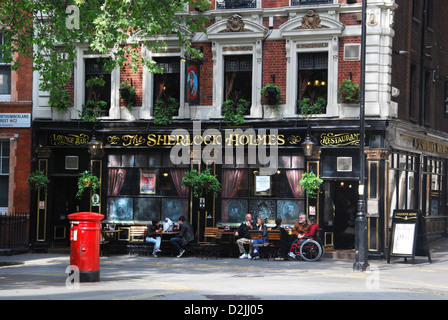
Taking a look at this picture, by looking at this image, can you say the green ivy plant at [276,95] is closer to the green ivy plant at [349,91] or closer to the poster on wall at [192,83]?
the green ivy plant at [349,91]

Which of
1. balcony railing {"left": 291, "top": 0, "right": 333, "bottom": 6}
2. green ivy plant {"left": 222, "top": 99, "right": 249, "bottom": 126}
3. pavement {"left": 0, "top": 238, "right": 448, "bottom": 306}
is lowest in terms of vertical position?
pavement {"left": 0, "top": 238, "right": 448, "bottom": 306}

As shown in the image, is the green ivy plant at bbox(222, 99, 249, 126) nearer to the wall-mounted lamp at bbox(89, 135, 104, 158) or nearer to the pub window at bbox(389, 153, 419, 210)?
the wall-mounted lamp at bbox(89, 135, 104, 158)

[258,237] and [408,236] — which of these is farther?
[258,237]

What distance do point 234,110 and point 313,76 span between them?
2862 mm

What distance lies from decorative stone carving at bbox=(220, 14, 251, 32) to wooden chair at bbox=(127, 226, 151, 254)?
736 centimetres

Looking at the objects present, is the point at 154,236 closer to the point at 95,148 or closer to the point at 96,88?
the point at 95,148

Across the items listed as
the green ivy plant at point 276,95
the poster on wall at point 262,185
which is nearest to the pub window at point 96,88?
the green ivy plant at point 276,95

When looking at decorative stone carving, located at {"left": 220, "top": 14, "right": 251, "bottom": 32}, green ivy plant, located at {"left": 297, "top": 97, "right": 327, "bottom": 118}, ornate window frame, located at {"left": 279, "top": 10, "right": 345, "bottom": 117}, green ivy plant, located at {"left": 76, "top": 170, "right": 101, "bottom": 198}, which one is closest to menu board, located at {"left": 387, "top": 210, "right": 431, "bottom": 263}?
ornate window frame, located at {"left": 279, "top": 10, "right": 345, "bottom": 117}

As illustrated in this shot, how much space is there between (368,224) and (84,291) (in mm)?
12215

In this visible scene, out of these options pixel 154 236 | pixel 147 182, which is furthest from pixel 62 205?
pixel 154 236

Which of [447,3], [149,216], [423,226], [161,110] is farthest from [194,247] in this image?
[447,3]

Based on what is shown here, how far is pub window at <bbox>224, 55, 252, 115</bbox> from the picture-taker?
2495cm

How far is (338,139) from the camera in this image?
77.5ft

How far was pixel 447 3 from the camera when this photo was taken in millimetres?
30969
